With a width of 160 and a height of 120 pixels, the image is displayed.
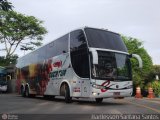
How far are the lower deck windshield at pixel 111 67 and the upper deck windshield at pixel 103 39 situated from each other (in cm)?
41

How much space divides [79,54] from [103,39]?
1.39 m

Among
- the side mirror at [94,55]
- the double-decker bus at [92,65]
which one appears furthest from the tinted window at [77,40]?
the side mirror at [94,55]

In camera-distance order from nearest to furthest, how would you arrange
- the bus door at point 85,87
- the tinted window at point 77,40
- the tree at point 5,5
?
the tree at point 5,5, the bus door at point 85,87, the tinted window at point 77,40

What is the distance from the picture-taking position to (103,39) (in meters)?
15.9

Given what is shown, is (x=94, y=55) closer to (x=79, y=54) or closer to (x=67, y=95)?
(x=79, y=54)

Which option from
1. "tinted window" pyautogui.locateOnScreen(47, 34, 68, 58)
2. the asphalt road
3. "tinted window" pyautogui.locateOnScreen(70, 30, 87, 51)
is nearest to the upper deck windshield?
"tinted window" pyautogui.locateOnScreen(70, 30, 87, 51)

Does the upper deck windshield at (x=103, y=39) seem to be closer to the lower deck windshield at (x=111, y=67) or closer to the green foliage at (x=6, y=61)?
the lower deck windshield at (x=111, y=67)

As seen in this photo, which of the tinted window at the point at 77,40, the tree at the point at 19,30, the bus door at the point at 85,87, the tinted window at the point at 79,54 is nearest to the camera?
the bus door at the point at 85,87

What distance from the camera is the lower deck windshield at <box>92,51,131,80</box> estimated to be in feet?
49.6

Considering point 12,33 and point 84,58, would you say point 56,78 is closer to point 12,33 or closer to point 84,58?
point 84,58

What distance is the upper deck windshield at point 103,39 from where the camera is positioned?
50.9 ft

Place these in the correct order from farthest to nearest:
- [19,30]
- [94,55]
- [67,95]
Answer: [19,30] → [67,95] → [94,55]

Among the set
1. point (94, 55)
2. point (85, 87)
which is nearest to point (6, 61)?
point (85, 87)

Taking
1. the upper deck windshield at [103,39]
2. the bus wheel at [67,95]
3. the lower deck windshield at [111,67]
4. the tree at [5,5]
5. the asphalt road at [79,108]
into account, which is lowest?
the asphalt road at [79,108]
